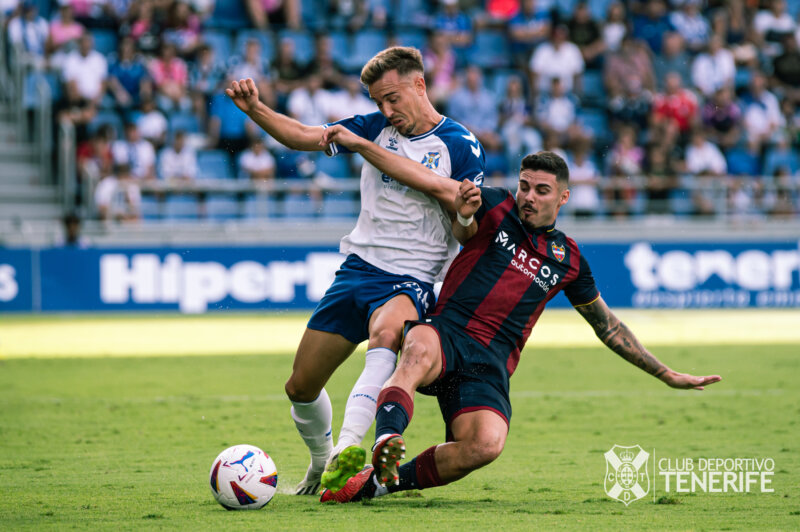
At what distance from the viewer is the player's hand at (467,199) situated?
17.3ft

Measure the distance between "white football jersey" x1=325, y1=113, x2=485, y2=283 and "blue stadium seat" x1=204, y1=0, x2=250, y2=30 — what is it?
1555 cm

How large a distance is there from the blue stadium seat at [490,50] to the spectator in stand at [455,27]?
0.81ft

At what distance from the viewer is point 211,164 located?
1869cm

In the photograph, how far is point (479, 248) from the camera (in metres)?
5.74

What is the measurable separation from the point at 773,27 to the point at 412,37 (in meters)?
7.92

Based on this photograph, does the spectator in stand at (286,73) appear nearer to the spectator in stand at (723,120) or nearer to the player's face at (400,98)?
the spectator in stand at (723,120)

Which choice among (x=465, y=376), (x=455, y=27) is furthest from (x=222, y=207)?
(x=465, y=376)

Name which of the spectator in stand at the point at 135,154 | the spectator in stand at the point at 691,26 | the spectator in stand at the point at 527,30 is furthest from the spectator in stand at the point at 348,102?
the spectator in stand at the point at 691,26

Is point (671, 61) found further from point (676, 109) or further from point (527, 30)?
point (527, 30)

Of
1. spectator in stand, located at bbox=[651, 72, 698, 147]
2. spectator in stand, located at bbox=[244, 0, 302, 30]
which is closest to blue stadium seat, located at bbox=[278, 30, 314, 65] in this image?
spectator in stand, located at bbox=[244, 0, 302, 30]

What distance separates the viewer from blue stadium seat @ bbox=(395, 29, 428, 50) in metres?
21.0

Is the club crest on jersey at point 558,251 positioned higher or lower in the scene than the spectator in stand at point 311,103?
lower

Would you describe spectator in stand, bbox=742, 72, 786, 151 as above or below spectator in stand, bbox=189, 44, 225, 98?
below

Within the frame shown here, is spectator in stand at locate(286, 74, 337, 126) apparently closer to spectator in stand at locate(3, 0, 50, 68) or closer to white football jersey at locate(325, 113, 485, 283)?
spectator in stand at locate(3, 0, 50, 68)
